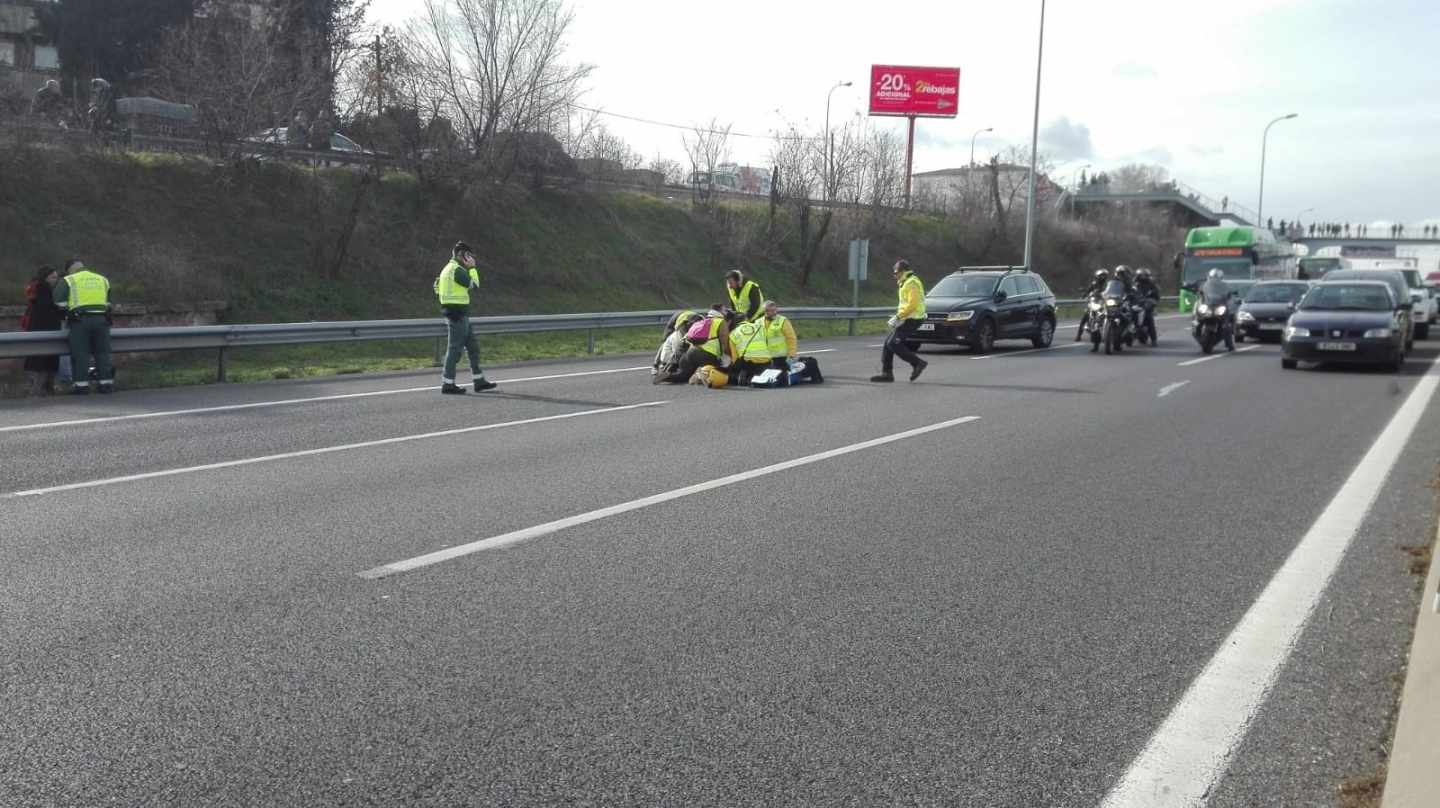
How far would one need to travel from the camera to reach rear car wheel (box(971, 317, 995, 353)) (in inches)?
896

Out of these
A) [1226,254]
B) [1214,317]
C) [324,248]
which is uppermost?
[1226,254]

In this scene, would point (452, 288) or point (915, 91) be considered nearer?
point (452, 288)

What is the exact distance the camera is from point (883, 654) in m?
4.74

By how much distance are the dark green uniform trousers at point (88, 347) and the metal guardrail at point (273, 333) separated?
0.77ft

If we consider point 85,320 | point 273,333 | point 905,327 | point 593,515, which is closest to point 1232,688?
point 593,515

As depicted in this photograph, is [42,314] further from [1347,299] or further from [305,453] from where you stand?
[1347,299]

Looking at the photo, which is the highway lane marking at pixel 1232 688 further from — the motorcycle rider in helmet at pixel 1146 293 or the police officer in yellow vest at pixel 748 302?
the motorcycle rider in helmet at pixel 1146 293

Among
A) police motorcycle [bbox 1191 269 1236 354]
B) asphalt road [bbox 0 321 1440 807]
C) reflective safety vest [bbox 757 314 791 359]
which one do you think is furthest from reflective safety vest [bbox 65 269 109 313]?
police motorcycle [bbox 1191 269 1236 354]

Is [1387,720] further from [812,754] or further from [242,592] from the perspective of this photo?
[242,592]

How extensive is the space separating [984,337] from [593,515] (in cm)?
1693

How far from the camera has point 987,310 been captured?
2314cm

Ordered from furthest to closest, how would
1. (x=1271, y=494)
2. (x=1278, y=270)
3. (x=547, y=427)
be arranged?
(x=1278, y=270), (x=547, y=427), (x=1271, y=494)

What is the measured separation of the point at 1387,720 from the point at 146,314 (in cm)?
2276

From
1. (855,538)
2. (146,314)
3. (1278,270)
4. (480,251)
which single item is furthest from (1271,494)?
(1278,270)
